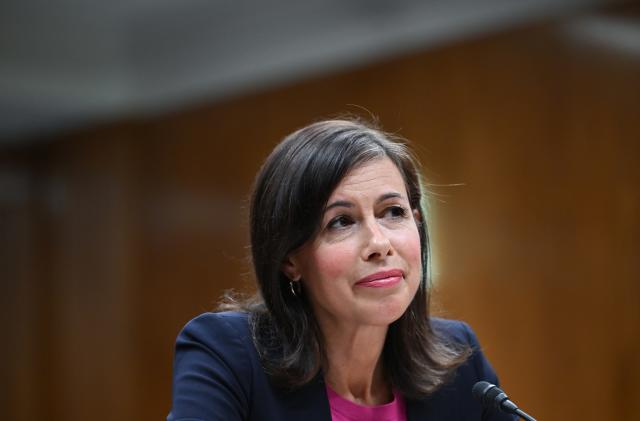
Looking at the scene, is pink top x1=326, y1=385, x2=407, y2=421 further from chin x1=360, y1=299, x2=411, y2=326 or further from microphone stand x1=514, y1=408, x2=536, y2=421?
microphone stand x1=514, y1=408, x2=536, y2=421

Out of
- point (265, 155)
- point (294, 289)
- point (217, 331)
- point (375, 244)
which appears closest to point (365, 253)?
point (375, 244)

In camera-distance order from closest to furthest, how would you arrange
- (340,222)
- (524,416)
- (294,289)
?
(524,416)
(340,222)
(294,289)

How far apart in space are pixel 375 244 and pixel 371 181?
148 millimetres

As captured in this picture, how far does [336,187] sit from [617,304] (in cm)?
281

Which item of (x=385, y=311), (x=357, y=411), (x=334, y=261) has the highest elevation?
(x=334, y=261)

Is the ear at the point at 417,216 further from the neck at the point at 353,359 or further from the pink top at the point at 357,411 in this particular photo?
the pink top at the point at 357,411

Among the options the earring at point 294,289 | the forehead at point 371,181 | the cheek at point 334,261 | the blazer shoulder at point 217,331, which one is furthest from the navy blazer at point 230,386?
the forehead at point 371,181

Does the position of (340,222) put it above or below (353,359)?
above

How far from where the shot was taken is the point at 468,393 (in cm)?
195

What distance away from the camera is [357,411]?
5.98 ft

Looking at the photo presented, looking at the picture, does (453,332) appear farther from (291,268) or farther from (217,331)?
(217,331)

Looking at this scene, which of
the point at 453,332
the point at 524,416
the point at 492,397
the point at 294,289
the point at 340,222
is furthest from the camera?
the point at 453,332

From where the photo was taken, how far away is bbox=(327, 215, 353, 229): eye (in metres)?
1.72

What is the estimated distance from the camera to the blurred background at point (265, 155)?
420 centimetres
